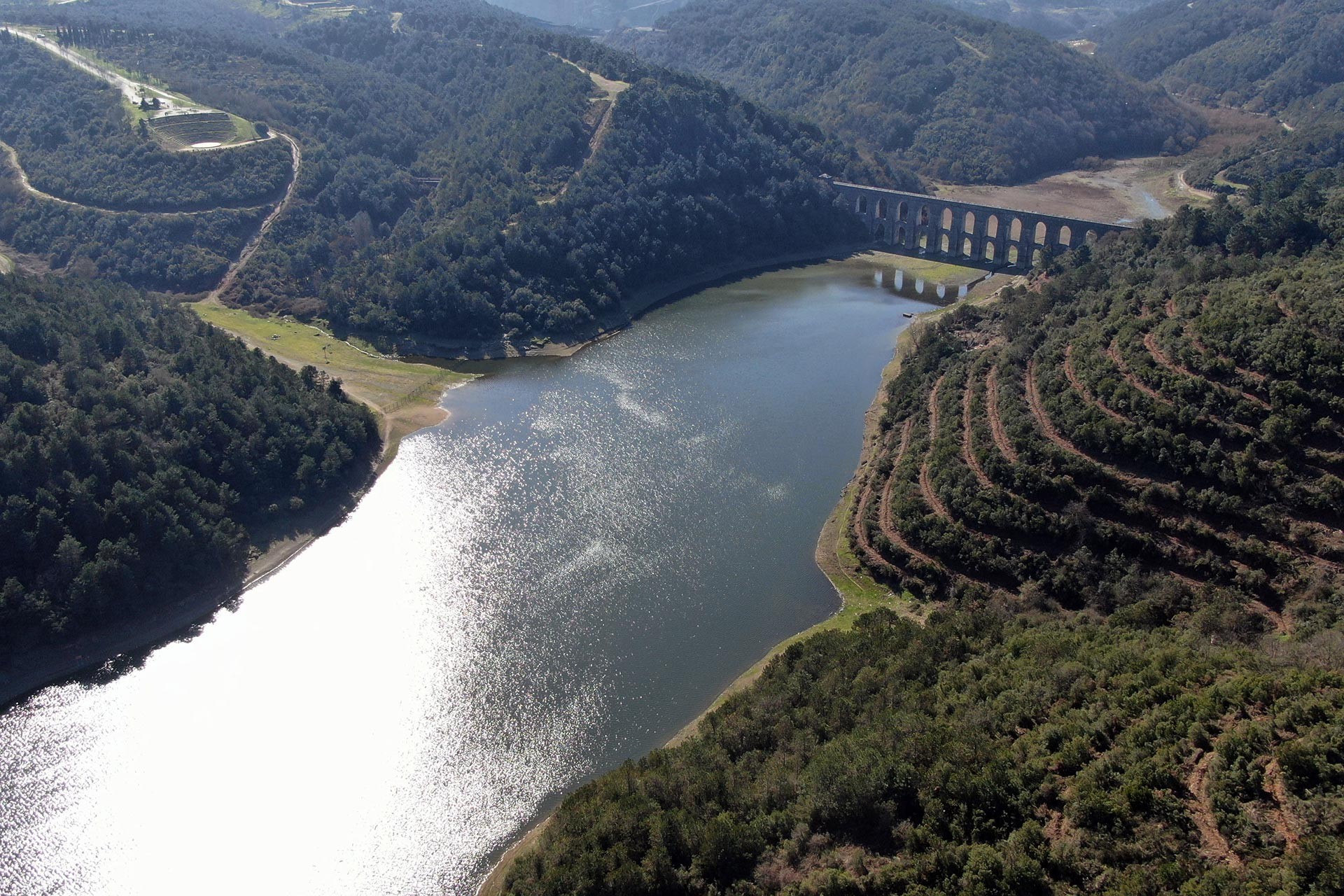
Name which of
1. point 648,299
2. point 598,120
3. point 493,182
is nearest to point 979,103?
point 598,120

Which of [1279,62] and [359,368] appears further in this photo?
[1279,62]

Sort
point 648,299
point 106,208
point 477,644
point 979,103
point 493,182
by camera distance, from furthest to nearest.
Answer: point 979,103 → point 493,182 → point 648,299 → point 106,208 → point 477,644

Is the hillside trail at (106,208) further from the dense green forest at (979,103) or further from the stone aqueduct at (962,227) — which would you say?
the dense green forest at (979,103)

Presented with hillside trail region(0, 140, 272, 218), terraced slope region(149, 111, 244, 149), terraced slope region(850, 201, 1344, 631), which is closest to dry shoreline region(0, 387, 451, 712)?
terraced slope region(850, 201, 1344, 631)

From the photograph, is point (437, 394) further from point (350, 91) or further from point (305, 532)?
point (350, 91)

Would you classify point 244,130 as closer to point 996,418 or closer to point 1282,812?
point 996,418

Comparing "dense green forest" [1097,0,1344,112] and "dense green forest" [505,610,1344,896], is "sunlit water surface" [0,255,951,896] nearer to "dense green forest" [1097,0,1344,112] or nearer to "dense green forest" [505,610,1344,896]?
"dense green forest" [505,610,1344,896]

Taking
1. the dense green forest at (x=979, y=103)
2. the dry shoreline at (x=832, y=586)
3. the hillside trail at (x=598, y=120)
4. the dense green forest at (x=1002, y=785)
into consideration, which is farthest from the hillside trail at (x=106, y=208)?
the dense green forest at (x=979, y=103)
